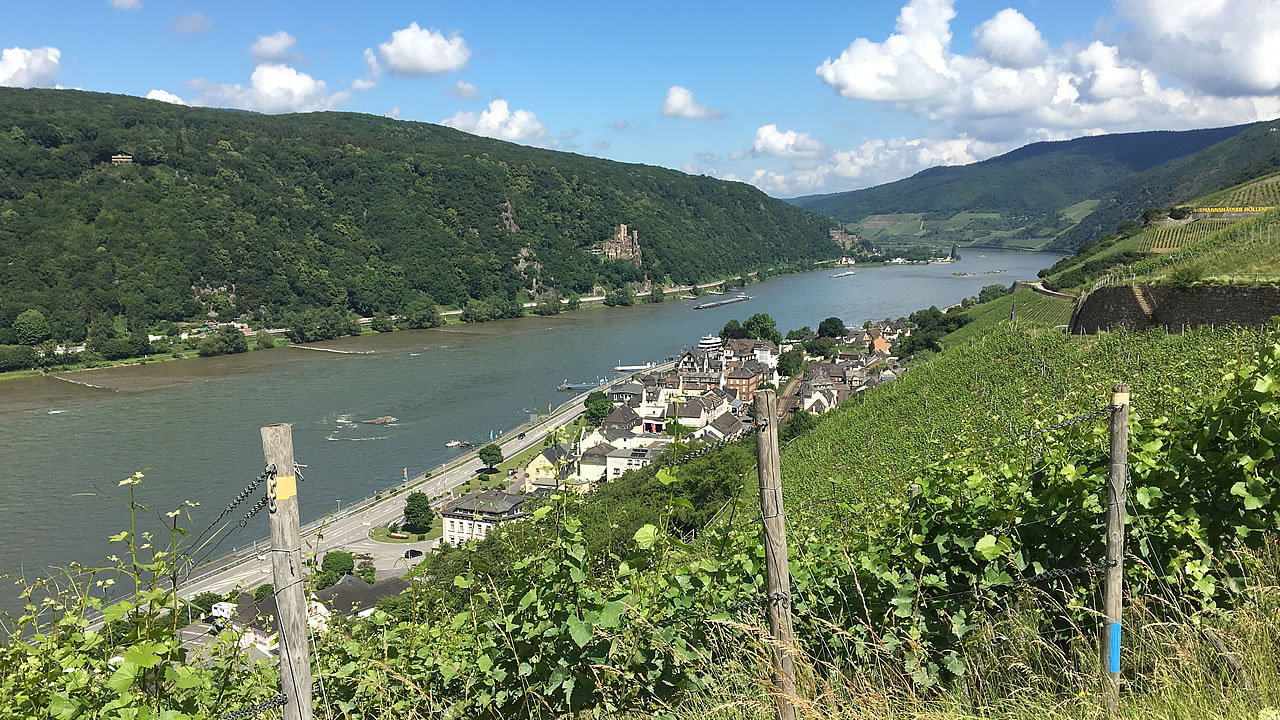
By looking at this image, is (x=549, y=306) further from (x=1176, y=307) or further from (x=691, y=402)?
(x=1176, y=307)

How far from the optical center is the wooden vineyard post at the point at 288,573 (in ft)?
5.60

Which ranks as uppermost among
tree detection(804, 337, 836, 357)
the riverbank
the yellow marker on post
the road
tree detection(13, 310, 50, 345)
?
the yellow marker on post

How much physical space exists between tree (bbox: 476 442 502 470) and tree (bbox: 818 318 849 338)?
26128 mm

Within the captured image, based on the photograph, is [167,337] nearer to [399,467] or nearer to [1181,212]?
[399,467]

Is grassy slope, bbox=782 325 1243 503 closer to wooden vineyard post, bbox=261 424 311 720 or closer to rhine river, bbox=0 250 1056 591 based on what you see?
wooden vineyard post, bbox=261 424 311 720

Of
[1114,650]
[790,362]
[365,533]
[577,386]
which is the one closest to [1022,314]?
[790,362]

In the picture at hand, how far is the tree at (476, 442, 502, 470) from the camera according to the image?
78.4 feet

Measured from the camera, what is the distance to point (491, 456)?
2389 cm

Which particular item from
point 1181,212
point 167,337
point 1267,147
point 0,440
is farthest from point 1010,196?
point 0,440

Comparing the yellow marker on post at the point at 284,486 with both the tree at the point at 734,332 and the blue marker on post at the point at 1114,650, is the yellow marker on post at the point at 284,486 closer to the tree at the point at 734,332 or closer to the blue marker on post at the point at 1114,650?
the blue marker on post at the point at 1114,650

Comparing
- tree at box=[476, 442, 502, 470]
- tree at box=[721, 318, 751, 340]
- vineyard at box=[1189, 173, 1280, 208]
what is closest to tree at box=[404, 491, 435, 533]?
tree at box=[476, 442, 502, 470]

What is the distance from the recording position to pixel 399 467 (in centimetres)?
2370

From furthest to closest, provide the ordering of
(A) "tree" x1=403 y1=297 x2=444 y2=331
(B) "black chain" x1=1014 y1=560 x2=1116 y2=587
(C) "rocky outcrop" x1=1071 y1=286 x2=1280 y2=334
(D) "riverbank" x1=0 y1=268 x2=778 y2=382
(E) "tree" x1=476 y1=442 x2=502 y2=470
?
(A) "tree" x1=403 y1=297 x2=444 y2=331, (D) "riverbank" x1=0 y1=268 x2=778 y2=382, (E) "tree" x1=476 y1=442 x2=502 y2=470, (C) "rocky outcrop" x1=1071 y1=286 x2=1280 y2=334, (B) "black chain" x1=1014 y1=560 x2=1116 y2=587

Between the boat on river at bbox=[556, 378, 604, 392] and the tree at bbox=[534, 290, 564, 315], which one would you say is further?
the tree at bbox=[534, 290, 564, 315]
